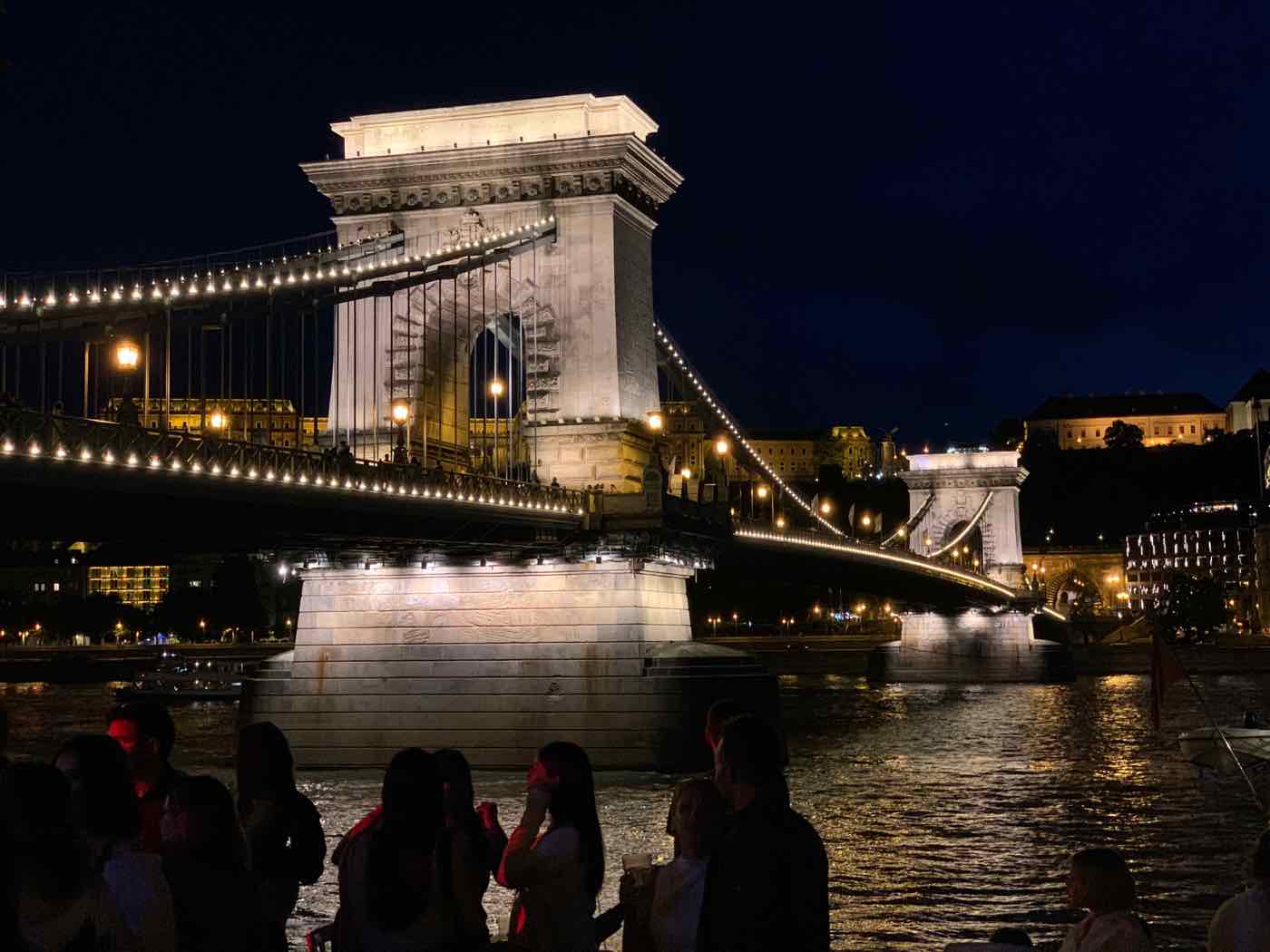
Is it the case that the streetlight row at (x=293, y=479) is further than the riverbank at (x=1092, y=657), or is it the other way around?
the riverbank at (x=1092, y=657)

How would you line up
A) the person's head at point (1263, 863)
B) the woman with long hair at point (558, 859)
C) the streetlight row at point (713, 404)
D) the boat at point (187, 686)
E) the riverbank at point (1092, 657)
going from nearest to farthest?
the person's head at point (1263, 863) → the woman with long hair at point (558, 859) → the streetlight row at point (713, 404) → the boat at point (187, 686) → the riverbank at point (1092, 657)

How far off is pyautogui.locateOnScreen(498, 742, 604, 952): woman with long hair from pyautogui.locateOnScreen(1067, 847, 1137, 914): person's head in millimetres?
1945

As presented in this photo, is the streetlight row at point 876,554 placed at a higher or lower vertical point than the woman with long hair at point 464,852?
higher

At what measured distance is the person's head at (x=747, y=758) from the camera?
605 cm

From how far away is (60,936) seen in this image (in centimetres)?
543

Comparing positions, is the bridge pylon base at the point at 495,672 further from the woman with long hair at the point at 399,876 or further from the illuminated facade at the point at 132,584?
the illuminated facade at the point at 132,584

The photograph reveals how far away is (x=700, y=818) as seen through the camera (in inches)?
274

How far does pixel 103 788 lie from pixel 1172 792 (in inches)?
1064

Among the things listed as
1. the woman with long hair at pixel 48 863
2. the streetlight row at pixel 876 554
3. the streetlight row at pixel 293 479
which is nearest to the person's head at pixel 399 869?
the woman with long hair at pixel 48 863

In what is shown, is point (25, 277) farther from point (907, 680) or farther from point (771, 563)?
point (907, 680)

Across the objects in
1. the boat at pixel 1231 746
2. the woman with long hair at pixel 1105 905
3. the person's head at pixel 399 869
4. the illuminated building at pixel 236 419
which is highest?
the illuminated building at pixel 236 419

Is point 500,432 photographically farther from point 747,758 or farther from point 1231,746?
point 747,758

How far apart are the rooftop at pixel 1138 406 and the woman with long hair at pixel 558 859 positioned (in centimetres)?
19672

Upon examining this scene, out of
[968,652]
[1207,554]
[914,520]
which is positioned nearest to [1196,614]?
[1207,554]
